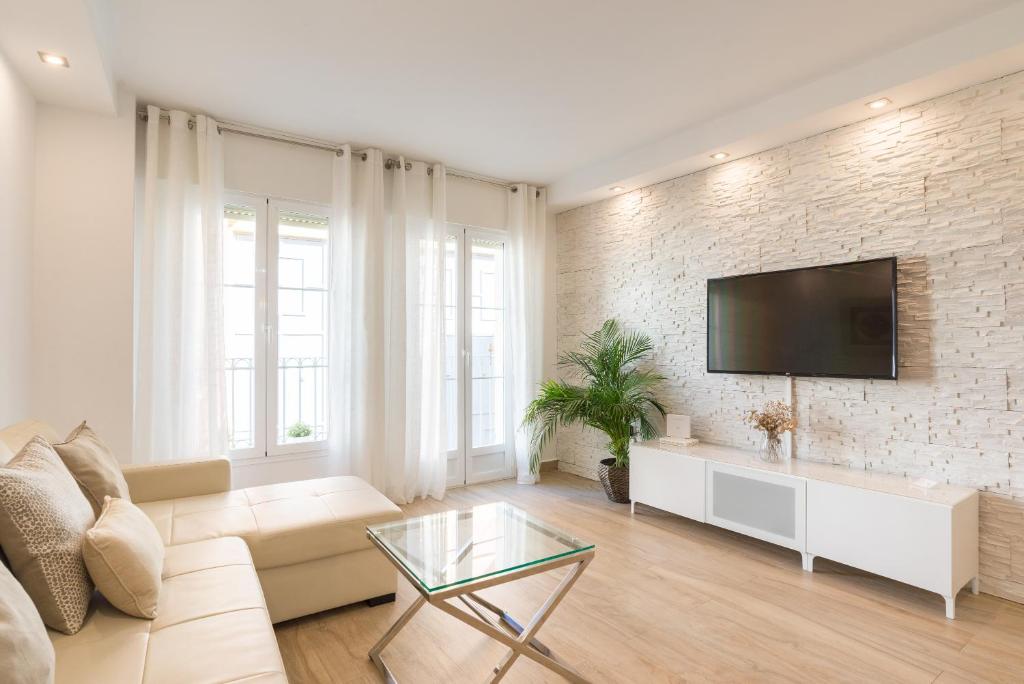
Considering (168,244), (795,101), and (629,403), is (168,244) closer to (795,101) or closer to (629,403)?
(629,403)

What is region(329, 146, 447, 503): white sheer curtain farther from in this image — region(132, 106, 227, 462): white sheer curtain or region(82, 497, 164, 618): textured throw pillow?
region(82, 497, 164, 618): textured throw pillow

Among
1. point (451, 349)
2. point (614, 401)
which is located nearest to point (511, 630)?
point (614, 401)

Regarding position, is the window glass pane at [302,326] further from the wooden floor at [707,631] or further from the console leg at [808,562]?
the console leg at [808,562]

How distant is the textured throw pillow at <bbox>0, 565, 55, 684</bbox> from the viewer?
876 millimetres

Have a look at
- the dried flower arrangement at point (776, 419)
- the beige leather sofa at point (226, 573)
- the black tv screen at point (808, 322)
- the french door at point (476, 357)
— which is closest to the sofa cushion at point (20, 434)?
the beige leather sofa at point (226, 573)

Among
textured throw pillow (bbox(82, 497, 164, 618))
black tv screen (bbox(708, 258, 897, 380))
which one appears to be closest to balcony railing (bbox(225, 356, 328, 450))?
textured throw pillow (bbox(82, 497, 164, 618))

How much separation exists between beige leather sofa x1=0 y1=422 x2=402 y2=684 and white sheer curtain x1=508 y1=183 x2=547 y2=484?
2.18 m

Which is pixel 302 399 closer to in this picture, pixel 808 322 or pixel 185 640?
pixel 185 640

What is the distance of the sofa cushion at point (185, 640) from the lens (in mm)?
1245

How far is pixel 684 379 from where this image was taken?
4090 millimetres

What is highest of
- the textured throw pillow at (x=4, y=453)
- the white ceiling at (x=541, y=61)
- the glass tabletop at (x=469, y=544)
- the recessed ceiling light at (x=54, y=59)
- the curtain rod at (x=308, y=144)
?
the white ceiling at (x=541, y=61)

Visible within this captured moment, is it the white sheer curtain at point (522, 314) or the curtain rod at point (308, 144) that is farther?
the white sheer curtain at point (522, 314)

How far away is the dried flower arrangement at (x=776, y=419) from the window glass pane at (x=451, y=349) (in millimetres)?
2424

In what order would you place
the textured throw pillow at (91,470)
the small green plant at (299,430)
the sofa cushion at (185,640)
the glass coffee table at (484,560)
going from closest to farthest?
the sofa cushion at (185,640) < the glass coffee table at (484,560) < the textured throw pillow at (91,470) < the small green plant at (299,430)
